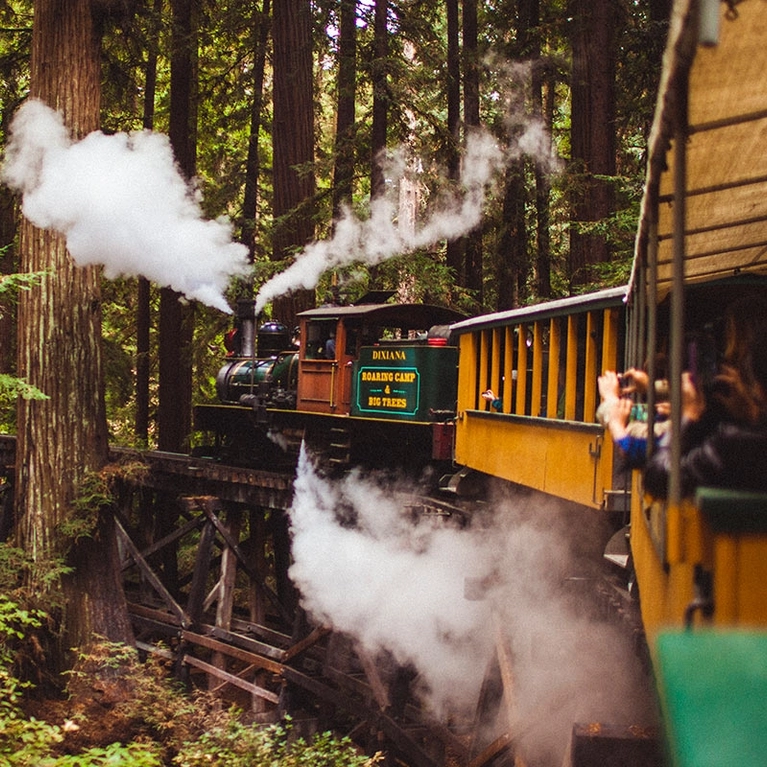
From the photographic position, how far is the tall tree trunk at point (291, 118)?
14.6m

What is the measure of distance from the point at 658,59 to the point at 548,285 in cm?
587

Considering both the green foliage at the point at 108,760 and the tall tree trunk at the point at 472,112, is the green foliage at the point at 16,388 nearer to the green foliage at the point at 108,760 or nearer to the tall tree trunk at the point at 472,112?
the green foliage at the point at 108,760

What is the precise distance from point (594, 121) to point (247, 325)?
5787 millimetres

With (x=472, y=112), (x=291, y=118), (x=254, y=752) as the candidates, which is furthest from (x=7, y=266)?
(x=254, y=752)

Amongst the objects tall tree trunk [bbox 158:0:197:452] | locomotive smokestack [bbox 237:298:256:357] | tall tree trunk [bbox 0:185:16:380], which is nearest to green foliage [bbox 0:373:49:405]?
locomotive smokestack [bbox 237:298:256:357]

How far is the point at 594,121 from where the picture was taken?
1170cm

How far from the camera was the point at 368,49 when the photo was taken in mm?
15430

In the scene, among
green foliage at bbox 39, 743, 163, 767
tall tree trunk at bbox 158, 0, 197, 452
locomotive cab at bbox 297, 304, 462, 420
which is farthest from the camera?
tall tree trunk at bbox 158, 0, 197, 452

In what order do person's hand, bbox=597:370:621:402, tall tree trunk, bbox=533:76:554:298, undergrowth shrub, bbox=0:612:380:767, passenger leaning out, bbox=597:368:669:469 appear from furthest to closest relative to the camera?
tall tree trunk, bbox=533:76:554:298 → undergrowth shrub, bbox=0:612:380:767 → person's hand, bbox=597:370:621:402 → passenger leaning out, bbox=597:368:669:469

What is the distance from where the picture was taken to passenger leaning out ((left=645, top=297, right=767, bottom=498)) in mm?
2166

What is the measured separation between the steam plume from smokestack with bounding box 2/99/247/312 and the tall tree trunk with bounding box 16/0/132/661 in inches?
9.2

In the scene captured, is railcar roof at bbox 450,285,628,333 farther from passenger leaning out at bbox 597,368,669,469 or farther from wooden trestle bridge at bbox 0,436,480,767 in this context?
wooden trestle bridge at bbox 0,436,480,767

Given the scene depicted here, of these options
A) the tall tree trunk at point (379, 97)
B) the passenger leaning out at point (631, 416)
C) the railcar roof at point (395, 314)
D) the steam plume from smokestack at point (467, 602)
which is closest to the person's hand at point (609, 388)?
the passenger leaning out at point (631, 416)

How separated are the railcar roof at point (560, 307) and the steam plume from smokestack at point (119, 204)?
4.99 m
